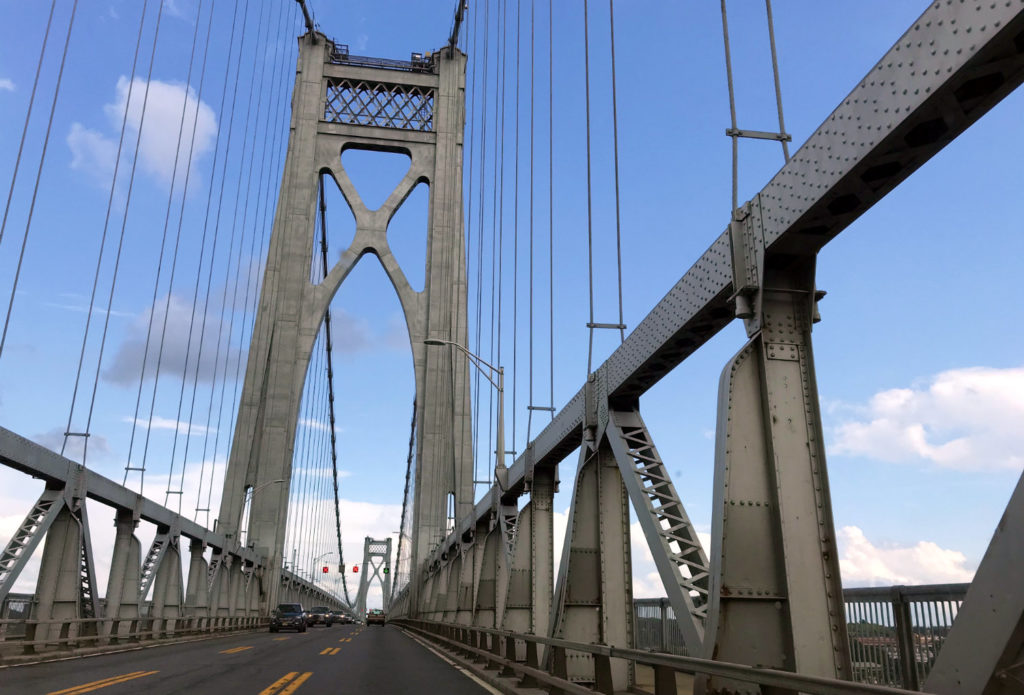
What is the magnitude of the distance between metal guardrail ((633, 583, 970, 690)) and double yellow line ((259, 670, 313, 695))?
22.9 feet

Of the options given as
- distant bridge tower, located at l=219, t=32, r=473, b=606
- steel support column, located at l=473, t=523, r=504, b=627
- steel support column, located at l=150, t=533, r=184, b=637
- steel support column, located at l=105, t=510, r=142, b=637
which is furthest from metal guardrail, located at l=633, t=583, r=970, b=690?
distant bridge tower, located at l=219, t=32, r=473, b=606

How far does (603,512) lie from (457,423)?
145 feet

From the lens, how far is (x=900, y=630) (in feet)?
29.3

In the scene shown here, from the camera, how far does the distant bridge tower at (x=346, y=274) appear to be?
181 feet

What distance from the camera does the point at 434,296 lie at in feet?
198

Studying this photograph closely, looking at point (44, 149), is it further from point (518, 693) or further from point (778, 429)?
point (778, 429)

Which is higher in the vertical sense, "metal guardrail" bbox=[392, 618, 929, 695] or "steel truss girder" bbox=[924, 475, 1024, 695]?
"steel truss girder" bbox=[924, 475, 1024, 695]

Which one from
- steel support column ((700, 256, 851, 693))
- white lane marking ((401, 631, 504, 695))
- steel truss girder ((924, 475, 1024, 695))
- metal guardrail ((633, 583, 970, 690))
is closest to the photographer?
steel truss girder ((924, 475, 1024, 695))

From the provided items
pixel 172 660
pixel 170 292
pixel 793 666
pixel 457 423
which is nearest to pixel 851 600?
pixel 793 666

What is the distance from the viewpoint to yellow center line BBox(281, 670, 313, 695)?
11122 millimetres

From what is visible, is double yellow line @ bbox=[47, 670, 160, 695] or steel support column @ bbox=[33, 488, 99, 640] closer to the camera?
double yellow line @ bbox=[47, 670, 160, 695]

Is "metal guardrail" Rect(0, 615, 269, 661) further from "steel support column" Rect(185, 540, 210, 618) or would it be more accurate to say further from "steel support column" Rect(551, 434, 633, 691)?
"steel support column" Rect(551, 434, 633, 691)

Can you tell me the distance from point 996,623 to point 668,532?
4.67 metres

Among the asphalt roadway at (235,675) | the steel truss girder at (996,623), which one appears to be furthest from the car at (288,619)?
the steel truss girder at (996,623)
